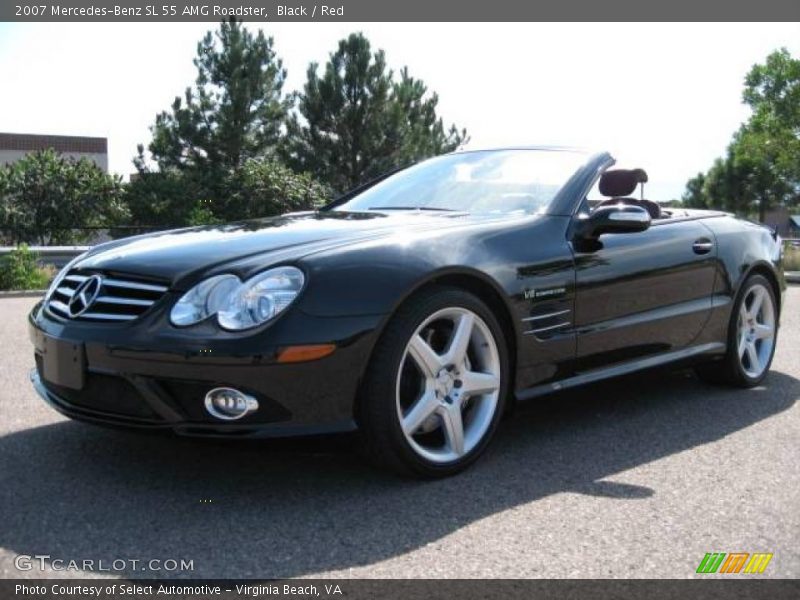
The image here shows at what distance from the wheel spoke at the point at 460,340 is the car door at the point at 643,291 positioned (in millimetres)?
676

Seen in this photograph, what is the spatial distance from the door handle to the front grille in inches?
Result: 114

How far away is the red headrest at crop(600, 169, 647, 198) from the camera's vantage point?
4.83m

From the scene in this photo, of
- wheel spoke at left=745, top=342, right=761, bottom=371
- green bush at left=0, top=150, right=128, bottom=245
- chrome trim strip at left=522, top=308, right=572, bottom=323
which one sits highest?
chrome trim strip at left=522, top=308, right=572, bottom=323

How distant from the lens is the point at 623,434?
168 inches

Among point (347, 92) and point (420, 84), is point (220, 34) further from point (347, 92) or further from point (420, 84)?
point (420, 84)

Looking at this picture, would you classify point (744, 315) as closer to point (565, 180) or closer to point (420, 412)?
point (565, 180)

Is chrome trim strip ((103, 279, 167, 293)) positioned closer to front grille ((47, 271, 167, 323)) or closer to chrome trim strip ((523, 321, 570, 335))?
front grille ((47, 271, 167, 323))

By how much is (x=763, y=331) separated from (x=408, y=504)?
3.15m

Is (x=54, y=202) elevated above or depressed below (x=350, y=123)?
below

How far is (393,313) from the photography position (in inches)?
129

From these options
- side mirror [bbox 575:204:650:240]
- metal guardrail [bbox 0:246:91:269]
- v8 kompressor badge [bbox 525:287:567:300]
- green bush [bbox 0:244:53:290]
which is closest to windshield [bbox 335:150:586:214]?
side mirror [bbox 575:204:650:240]

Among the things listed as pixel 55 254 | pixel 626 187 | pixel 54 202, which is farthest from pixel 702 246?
pixel 54 202

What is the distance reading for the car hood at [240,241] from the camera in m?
3.29

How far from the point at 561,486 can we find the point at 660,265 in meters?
1.51
